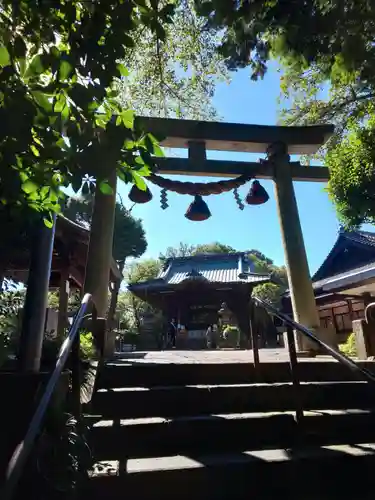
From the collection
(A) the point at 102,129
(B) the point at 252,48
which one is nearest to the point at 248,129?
(B) the point at 252,48

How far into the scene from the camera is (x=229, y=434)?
8.50ft

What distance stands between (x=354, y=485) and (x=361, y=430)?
2.01ft

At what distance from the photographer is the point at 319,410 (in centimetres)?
299

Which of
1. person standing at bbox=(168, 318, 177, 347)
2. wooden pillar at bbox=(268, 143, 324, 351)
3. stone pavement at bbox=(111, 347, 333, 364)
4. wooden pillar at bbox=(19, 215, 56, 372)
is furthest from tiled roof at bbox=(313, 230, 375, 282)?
wooden pillar at bbox=(19, 215, 56, 372)

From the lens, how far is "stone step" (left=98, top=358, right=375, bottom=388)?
10.7ft

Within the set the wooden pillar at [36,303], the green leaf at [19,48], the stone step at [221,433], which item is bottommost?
the stone step at [221,433]

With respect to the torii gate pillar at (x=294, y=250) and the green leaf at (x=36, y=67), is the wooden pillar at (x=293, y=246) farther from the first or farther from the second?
the green leaf at (x=36, y=67)

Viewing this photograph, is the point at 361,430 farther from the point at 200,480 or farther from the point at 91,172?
the point at 91,172

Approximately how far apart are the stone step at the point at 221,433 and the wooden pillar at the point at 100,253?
2649mm

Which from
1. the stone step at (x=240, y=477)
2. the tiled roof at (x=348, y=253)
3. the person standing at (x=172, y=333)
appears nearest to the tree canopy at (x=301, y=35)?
the stone step at (x=240, y=477)

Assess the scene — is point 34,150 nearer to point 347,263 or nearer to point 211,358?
point 211,358

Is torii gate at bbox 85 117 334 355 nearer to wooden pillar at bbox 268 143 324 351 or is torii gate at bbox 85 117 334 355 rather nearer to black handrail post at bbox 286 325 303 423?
wooden pillar at bbox 268 143 324 351

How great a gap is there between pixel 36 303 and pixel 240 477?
235 cm

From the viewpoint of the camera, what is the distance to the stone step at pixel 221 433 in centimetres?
243
